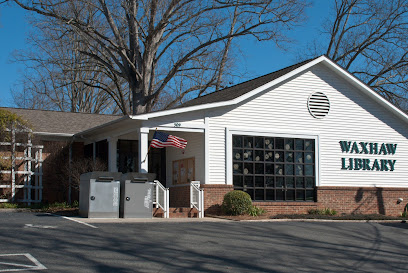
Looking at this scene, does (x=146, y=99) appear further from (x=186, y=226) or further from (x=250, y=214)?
(x=186, y=226)

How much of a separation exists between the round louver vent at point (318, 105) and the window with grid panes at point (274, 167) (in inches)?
44.8

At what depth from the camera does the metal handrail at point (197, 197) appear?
1927 centimetres

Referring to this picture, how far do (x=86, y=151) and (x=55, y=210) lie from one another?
17.0 ft

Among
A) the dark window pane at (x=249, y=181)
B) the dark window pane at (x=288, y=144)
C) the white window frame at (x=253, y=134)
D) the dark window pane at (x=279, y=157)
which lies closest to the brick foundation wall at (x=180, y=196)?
the white window frame at (x=253, y=134)

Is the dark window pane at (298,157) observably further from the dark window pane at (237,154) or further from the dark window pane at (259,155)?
the dark window pane at (237,154)

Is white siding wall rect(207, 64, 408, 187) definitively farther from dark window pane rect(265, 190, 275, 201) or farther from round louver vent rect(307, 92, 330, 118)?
dark window pane rect(265, 190, 275, 201)

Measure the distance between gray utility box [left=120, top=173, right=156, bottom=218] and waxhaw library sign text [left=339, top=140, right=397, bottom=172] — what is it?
9.13 metres

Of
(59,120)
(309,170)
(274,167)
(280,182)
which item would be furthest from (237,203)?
(59,120)

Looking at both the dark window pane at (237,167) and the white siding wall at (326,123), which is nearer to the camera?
the white siding wall at (326,123)

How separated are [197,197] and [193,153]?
7.05 ft

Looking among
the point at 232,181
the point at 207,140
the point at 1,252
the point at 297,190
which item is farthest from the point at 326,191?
the point at 1,252

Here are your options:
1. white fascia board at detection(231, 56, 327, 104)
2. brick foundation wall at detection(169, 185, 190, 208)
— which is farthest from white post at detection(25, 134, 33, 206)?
white fascia board at detection(231, 56, 327, 104)

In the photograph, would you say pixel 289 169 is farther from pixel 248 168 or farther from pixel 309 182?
pixel 248 168

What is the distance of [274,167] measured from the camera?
21297 mm
